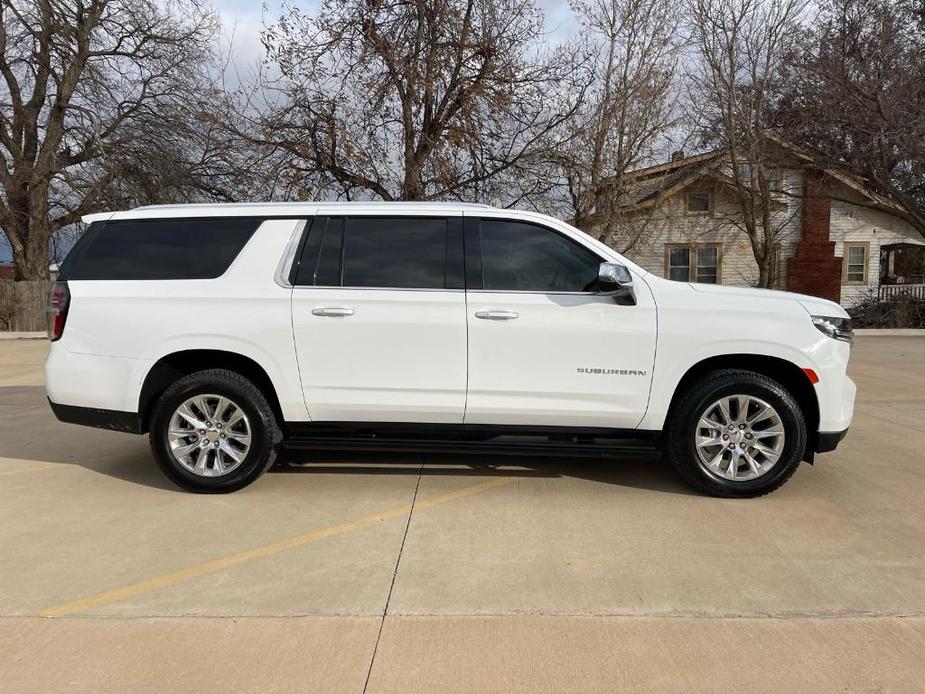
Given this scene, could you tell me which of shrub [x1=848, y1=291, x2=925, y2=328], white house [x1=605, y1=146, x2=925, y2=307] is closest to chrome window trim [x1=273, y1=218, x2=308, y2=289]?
white house [x1=605, y1=146, x2=925, y2=307]

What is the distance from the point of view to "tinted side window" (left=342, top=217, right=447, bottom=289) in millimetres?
4684

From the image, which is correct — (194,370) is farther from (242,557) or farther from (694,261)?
(694,261)

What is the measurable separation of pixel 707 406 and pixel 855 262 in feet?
75.0

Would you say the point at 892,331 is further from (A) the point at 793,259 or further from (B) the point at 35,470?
(B) the point at 35,470

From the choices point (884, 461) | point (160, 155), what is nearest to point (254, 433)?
point (884, 461)

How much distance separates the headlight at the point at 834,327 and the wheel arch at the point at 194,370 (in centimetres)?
384

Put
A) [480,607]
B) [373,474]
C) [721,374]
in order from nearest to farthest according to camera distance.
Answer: [480,607], [721,374], [373,474]

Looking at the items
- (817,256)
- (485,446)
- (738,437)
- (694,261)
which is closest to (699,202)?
(694,261)

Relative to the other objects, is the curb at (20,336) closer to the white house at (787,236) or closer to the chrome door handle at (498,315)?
the white house at (787,236)

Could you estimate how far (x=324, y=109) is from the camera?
15641mm

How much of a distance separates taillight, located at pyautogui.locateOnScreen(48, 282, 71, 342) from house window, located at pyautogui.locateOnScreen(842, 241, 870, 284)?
82.0 feet

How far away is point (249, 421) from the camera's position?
4.69 metres

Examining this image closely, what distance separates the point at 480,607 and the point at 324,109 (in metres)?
14.7

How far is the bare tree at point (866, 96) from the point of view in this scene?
17438mm
